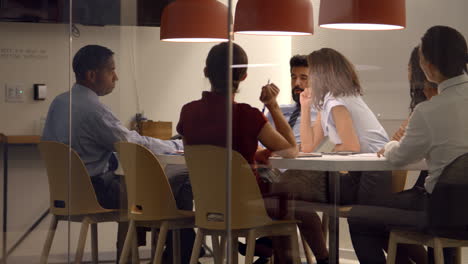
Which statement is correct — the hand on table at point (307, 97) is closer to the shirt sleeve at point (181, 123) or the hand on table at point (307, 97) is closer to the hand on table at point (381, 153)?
the hand on table at point (381, 153)

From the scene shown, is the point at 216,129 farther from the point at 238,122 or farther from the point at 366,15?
the point at 366,15

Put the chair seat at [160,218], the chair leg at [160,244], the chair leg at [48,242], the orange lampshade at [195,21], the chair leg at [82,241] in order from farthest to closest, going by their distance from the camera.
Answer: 1. the chair leg at [48,242]
2. the chair leg at [82,241]
3. the chair leg at [160,244]
4. the chair seat at [160,218]
5. the orange lampshade at [195,21]

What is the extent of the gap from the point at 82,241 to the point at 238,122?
1.27 meters

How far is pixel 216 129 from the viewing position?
14.0ft

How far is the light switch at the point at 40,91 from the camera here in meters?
4.88

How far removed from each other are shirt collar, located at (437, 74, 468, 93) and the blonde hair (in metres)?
0.36

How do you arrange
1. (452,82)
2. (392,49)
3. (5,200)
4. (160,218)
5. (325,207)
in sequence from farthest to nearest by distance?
(5,200), (160,218), (325,207), (392,49), (452,82)

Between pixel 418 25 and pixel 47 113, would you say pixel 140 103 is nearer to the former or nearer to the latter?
pixel 47 113

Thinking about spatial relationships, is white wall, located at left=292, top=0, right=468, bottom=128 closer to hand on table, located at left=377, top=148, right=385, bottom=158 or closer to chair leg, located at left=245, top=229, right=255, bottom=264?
hand on table, located at left=377, top=148, right=385, bottom=158

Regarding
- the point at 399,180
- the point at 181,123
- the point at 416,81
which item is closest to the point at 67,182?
the point at 181,123

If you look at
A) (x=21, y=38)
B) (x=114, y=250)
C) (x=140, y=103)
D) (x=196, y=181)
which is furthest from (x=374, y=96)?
(x=21, y=38)

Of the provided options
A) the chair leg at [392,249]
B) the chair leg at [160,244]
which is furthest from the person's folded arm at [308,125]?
the chair leg at [160,244]

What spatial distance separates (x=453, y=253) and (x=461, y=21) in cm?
101

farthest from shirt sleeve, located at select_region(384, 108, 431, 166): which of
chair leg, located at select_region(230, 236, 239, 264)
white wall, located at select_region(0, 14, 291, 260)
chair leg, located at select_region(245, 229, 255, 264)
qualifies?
chair leg, located at select_region(230, 236, 239, 264)
